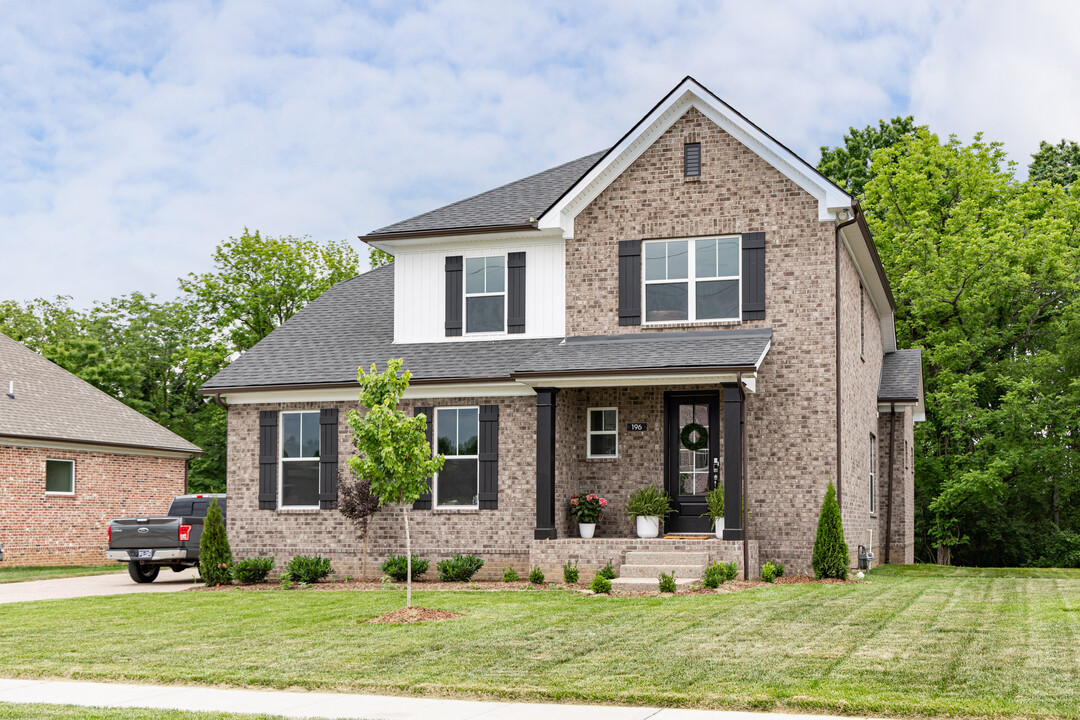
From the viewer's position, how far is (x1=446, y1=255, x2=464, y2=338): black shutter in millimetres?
20766

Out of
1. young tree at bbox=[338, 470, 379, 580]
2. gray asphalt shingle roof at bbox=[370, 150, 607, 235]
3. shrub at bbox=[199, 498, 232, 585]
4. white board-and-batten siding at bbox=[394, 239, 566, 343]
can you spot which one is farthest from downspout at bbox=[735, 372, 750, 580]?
shrub at bbox=[199, 498, 232, 585]

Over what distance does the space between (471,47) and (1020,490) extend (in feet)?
82.1

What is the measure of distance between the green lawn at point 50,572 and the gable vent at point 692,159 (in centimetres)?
1617

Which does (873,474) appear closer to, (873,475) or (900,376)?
(873,475)

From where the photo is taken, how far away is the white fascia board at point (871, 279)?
19078 millimetres

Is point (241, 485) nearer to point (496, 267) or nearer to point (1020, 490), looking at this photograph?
point (496, 267)

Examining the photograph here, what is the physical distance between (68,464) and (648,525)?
1774cm

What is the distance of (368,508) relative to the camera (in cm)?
1900

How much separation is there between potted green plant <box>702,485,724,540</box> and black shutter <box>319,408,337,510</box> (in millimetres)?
7036

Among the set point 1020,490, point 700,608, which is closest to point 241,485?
point 700,608

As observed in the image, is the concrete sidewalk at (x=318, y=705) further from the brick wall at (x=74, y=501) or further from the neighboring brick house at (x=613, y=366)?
the brick wall at (x=74, y=501)

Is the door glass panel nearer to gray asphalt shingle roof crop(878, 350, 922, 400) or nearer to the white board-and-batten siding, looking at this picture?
the white board-and-batten siding

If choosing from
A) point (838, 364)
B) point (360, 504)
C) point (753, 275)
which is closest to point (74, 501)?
point (360, 504)

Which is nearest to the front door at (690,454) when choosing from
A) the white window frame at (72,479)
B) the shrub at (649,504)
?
the shrub at (649,504)
